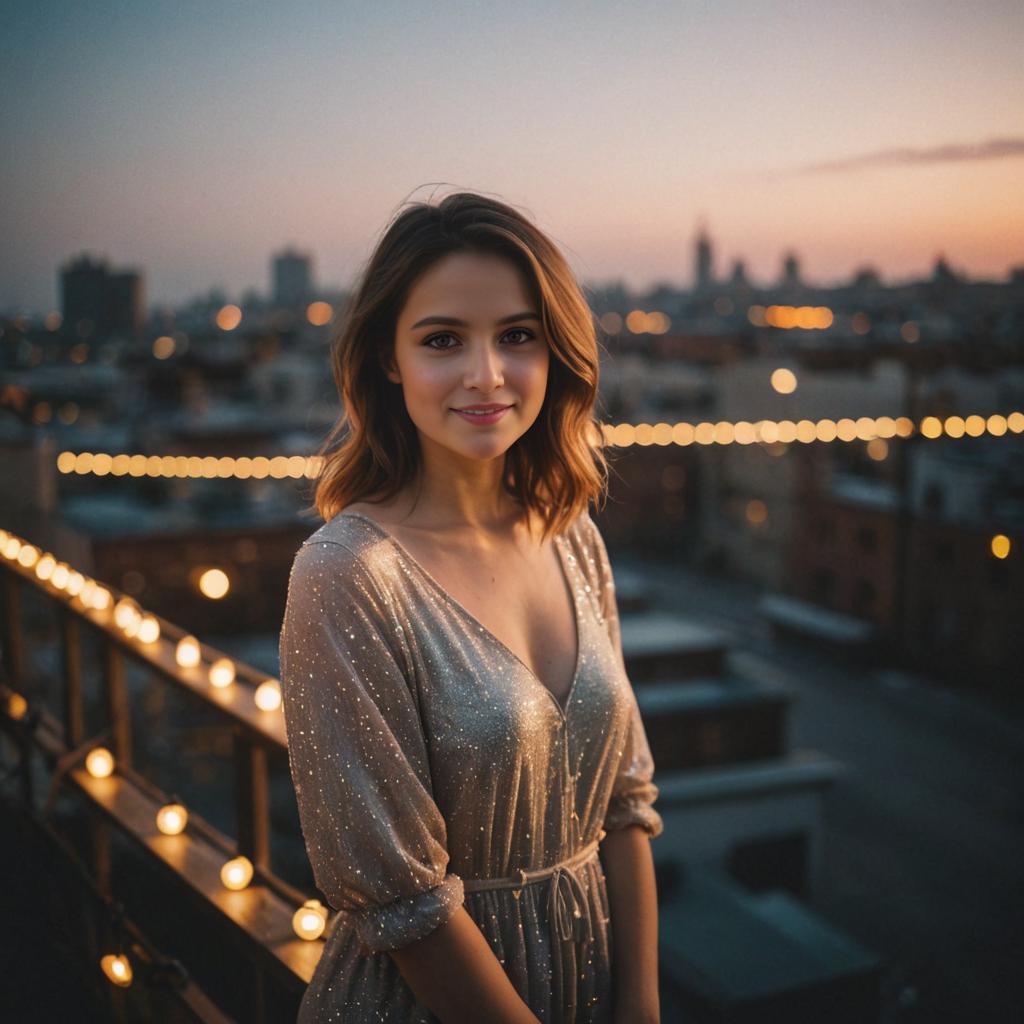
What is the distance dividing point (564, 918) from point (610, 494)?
0.74 metres

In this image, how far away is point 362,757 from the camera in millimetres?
1204

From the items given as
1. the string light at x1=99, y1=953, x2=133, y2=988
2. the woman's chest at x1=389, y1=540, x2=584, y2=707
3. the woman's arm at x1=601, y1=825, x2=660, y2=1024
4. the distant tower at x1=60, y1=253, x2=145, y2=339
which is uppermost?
the distant tower at x1=60, y1=253, x2=145, y2=339

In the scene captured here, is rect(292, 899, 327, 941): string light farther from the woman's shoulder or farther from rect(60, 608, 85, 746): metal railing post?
rect(60, 608, 85, 746): metal railing post

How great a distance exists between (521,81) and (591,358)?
2.39 meters

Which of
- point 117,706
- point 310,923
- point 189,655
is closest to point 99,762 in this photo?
point 117,706

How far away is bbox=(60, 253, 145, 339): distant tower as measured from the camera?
18.7 ft

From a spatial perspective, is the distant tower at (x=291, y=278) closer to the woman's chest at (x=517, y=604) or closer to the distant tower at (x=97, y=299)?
the distant tower at (x=97, y=299)

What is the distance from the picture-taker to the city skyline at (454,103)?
3373 millimetres

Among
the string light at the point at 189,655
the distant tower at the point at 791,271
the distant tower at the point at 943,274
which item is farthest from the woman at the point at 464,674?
the distant tower at the point at 791,271

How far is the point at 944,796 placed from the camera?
16.7 metres

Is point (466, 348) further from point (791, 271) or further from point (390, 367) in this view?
point (791, 271)

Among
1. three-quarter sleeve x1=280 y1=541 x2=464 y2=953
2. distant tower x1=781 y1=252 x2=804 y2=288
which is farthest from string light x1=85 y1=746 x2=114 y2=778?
distant tower x1=781 y1=252 x2=804 y2=288

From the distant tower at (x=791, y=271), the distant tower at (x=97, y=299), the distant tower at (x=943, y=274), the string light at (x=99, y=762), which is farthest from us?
the distant tower at (x=791, y=271)

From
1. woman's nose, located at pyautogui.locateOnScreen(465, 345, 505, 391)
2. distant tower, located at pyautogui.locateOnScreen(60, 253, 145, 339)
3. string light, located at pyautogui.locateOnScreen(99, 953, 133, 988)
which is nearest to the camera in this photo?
woman's nose, located at pyautogui.locateOnScreen(465, 345, 505, 391)
